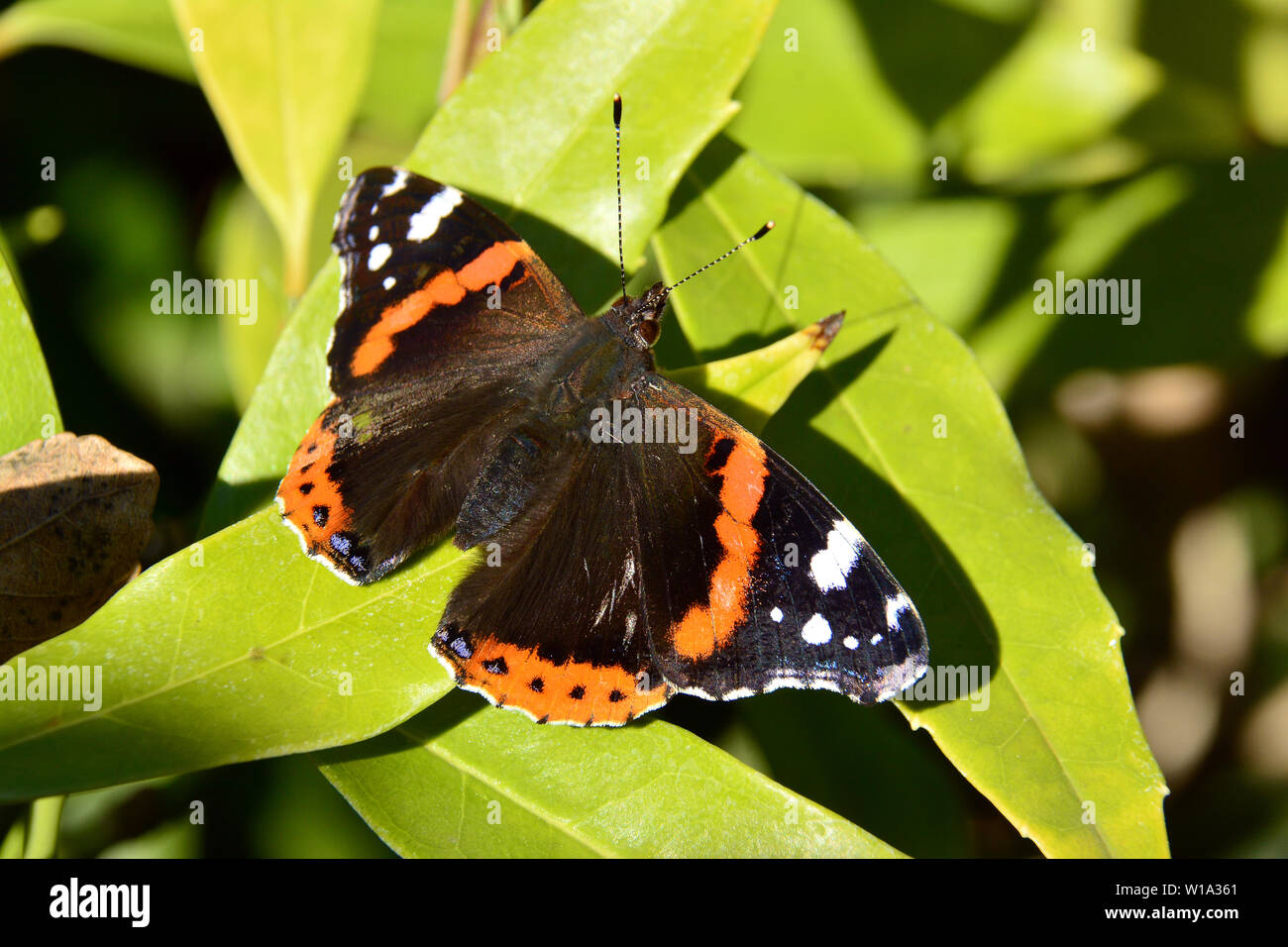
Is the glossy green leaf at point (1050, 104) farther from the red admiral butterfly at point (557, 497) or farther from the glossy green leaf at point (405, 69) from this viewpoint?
the glossy green leaf at point (405, 69)

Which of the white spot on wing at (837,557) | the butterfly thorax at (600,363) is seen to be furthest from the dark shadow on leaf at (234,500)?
the white spot on wing at (837,557)

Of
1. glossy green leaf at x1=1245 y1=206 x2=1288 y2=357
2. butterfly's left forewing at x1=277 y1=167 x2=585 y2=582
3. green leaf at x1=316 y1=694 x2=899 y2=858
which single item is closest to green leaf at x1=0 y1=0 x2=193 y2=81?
butterfly's left forewing at x1=277 y1=167 x2=585 y2=582

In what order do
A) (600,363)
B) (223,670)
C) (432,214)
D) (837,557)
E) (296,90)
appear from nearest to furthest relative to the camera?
(223,670) < (837,557) < (432,214) < (600,363) < (296,90)

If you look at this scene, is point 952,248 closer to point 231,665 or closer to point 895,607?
point 895,607

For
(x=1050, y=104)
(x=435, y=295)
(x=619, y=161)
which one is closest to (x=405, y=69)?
(x=435, y=295)

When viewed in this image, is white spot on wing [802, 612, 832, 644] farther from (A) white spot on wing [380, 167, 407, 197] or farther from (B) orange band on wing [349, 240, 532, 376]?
(A) white spot on wing [380, 167, 407, 197]
